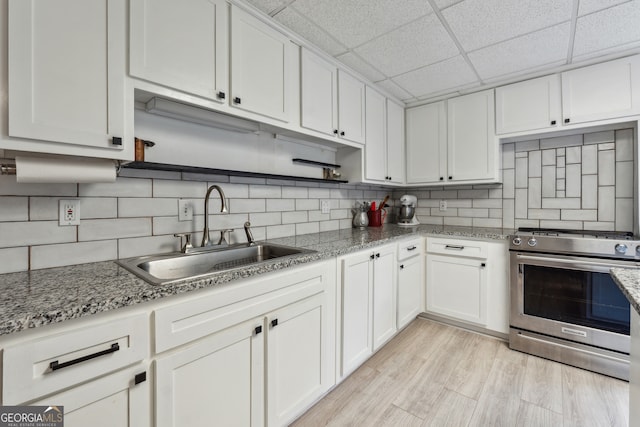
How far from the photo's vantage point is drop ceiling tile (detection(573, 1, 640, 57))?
5.25 ft

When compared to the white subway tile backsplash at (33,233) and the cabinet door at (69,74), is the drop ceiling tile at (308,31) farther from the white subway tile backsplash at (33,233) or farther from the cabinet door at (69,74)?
the white subway tile backsplash at (33,233)

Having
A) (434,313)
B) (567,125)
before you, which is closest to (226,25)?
(567,125)

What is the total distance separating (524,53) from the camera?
6.74 feet

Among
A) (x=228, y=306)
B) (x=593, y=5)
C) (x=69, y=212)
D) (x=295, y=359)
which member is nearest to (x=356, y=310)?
(x=295, y=359)

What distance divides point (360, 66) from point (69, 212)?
216cm

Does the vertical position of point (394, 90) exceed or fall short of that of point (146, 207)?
it exceeds it

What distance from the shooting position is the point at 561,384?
1795mm

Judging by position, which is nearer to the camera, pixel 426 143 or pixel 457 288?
pixel 457 288

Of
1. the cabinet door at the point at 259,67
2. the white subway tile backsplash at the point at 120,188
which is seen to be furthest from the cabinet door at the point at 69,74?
the cabinet door at the point at 259,67

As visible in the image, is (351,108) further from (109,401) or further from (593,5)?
(109,401)

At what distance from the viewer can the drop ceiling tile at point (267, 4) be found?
1.54 m

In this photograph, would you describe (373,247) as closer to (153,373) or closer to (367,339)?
(367,339)

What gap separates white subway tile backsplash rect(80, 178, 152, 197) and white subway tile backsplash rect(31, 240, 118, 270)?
0.23 m

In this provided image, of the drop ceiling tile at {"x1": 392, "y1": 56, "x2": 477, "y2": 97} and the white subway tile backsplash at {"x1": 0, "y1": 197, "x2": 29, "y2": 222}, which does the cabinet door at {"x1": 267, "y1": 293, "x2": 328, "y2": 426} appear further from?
the drop ceiling tile at {"x1": 392, "y1": 56, "x2": 477, "y2": 97}
